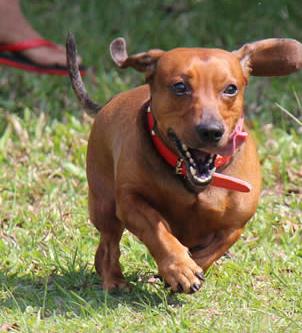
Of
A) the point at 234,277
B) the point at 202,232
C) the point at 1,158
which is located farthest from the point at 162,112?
the point at 1,158

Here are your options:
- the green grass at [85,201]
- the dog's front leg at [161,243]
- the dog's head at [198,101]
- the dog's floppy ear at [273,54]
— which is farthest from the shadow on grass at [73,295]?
the dog's floppy ear at [273,54]

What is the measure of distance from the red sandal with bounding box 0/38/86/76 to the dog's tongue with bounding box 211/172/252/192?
2797 millimetres

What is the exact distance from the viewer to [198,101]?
4004 millimetres

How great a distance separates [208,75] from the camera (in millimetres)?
4059

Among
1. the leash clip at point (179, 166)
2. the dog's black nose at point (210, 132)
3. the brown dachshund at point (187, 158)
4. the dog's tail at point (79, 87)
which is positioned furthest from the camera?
the dog's tail at point (79, 87)

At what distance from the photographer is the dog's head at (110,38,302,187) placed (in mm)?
3949

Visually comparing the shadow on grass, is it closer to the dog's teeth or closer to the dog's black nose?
the dog's teeth

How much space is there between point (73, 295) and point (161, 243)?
51 centimetres

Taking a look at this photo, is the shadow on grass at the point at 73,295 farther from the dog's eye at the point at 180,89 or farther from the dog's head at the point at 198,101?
the dog's eye at the point at 180,89

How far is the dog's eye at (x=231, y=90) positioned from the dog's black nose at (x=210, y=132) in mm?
188

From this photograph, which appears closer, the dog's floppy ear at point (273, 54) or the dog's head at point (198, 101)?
the dog's head at point (198, 101)

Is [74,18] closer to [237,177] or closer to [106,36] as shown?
[106,36]

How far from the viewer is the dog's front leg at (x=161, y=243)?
3957 millimetres

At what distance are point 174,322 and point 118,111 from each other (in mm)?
1033
